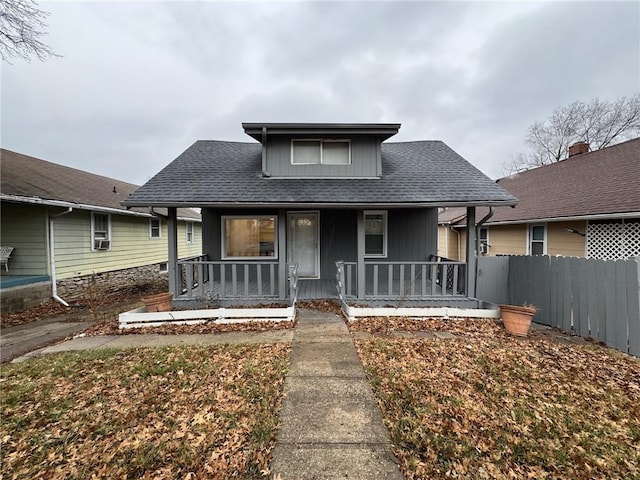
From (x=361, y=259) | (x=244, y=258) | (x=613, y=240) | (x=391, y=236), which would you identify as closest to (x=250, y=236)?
(x=244, y=258)

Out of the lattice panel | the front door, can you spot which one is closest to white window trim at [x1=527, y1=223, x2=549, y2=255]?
the lattice panel

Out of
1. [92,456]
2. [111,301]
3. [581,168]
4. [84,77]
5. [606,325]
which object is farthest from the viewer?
[84,77]

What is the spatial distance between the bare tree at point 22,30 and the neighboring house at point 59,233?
345 cm

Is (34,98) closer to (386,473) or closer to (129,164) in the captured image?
(129,164)

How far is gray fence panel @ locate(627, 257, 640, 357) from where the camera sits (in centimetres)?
418

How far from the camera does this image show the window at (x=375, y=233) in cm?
818

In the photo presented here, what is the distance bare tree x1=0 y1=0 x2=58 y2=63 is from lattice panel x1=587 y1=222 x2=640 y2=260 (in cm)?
1730

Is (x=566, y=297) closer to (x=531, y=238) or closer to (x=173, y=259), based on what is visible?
(x=531, y=238)

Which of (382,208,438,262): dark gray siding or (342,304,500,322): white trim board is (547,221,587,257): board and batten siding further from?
(342,304,500,322): white trim board

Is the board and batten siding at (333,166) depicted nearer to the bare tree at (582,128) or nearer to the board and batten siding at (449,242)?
the board and batten siding at (449,242)

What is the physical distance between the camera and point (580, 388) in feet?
10.8

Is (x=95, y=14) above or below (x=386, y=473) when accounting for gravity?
above

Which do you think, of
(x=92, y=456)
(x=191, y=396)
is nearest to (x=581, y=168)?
(x=191, y=396)

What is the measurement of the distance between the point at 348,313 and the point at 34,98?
21121mm
